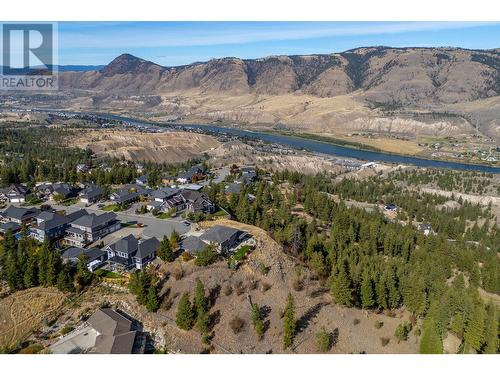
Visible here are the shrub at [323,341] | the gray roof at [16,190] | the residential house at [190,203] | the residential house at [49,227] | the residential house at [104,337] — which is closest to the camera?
the residential house at [104,337]

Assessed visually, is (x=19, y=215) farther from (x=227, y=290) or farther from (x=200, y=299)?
(x=227, y=290)

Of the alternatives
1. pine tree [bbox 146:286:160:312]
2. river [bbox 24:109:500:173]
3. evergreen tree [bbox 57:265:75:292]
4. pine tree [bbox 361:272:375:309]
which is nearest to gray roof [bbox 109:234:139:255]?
evergreen tree [bbox 57:265:75:292]

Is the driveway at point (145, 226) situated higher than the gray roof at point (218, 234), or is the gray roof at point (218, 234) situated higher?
the gray roof at point (218, 234)

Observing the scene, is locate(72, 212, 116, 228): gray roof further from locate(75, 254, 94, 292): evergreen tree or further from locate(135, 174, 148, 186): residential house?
locate(135, 174, 148, 186): residential house

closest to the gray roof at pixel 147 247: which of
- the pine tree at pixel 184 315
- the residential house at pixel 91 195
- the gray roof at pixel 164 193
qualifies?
the pine tree at pixel 184 315

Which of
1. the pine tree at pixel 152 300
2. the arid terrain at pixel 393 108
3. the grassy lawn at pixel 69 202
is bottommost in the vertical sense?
the pine tree at pixel 152 300

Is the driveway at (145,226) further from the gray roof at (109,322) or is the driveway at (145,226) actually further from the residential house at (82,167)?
the residential house at (82,167)

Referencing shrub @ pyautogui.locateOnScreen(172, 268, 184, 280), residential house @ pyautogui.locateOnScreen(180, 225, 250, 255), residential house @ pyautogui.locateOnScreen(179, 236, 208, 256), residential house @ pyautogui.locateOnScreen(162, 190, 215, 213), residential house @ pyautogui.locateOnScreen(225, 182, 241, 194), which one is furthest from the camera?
residential house @ pyautogui.locateOnScreen(225, 182, 241, 194)
